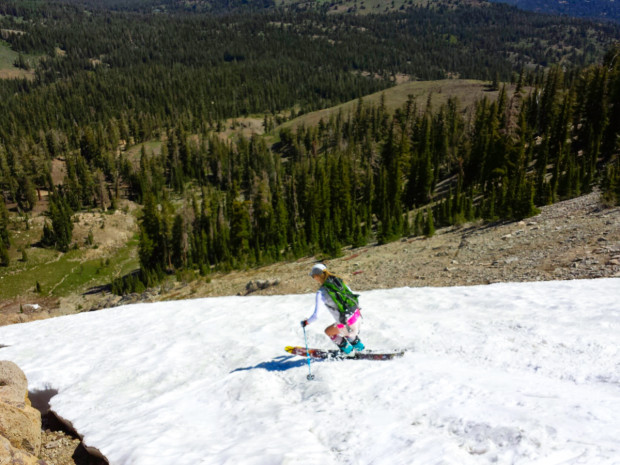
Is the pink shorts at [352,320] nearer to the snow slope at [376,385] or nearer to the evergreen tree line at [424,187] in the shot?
the snow slope at [376,385]

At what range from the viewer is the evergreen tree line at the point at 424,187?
139ft

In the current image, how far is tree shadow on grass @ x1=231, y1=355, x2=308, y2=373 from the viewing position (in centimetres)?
972

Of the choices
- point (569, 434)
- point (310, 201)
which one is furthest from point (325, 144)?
point (569, 434)

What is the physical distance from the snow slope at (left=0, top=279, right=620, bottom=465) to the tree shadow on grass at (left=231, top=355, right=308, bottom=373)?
0.06m

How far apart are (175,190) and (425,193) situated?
101868mm

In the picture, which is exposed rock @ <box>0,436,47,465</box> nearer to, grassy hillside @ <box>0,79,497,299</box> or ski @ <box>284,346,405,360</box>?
ski @ <box>284,346,405,360</box>

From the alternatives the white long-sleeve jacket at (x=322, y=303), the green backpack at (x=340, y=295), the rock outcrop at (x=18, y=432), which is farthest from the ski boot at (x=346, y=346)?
the rock outcrop at (x=18, y=432)

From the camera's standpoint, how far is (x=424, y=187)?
6631cm

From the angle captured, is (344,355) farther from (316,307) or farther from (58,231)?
(58,231)

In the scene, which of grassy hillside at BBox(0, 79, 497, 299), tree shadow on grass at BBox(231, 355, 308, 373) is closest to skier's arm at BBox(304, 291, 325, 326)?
tree shadow on grass at BBox(231, 355, 308, 373)

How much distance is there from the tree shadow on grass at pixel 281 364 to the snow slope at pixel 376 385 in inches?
2.5

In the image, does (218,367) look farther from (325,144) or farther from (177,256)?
(325,144)

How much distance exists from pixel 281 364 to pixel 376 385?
10.5 feet

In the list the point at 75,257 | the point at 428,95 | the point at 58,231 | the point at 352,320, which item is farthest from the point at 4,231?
the point at 428,95
